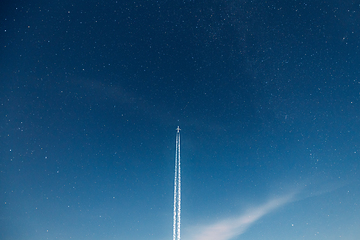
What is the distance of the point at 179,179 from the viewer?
2111 centimetres

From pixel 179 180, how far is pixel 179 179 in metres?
0.09

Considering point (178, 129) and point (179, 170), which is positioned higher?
point (179, 170)

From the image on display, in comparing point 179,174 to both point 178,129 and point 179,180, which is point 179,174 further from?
point 178,129

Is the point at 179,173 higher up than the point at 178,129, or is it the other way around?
the point at 179,173

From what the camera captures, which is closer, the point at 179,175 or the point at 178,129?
the point at 178,129

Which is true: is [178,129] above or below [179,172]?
below

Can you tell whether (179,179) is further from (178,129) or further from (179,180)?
(178,129)

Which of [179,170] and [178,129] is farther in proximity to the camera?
[179,170]

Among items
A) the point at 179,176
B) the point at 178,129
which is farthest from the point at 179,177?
the point at 178,129

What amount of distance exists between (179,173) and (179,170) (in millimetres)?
465

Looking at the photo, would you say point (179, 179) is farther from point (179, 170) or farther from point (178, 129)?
point (178, 129)

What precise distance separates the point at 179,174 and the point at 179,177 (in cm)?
39

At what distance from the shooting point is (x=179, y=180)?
21.1 meters

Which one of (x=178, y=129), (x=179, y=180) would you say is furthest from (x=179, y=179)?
(x=178, y=129)
